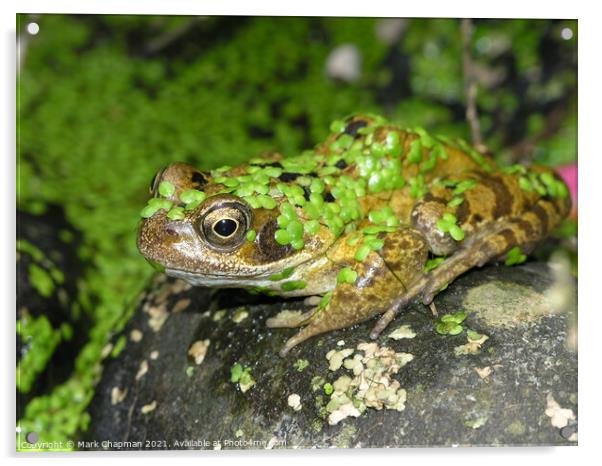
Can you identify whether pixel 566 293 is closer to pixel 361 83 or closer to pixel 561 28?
pixel 561 28

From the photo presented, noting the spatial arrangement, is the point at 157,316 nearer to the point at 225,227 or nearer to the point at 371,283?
the point at 225,227

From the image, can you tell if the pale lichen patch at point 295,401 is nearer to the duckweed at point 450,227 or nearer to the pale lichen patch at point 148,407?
the pale lichen patch at point 148,407

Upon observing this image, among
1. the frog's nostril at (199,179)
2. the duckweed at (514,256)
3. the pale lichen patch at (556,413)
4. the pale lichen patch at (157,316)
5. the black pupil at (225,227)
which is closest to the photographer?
the pale lichen patch at (556,413)

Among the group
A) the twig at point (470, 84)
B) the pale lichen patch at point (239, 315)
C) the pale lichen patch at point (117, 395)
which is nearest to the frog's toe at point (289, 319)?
the pale lichen patch at point (239, 315)

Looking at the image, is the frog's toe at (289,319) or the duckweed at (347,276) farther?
the frog's toe at (289,319)

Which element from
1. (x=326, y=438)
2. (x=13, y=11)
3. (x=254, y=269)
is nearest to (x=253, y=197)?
(x=254, y=269)

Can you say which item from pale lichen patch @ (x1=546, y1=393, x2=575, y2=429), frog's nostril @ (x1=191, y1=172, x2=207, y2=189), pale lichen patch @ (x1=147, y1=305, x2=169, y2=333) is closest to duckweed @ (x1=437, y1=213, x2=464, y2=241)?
pale lichen patch @ (x1=546, y1=393, x2=575, y2=429)

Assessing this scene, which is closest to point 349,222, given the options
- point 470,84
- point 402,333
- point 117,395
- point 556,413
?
point 402,333
